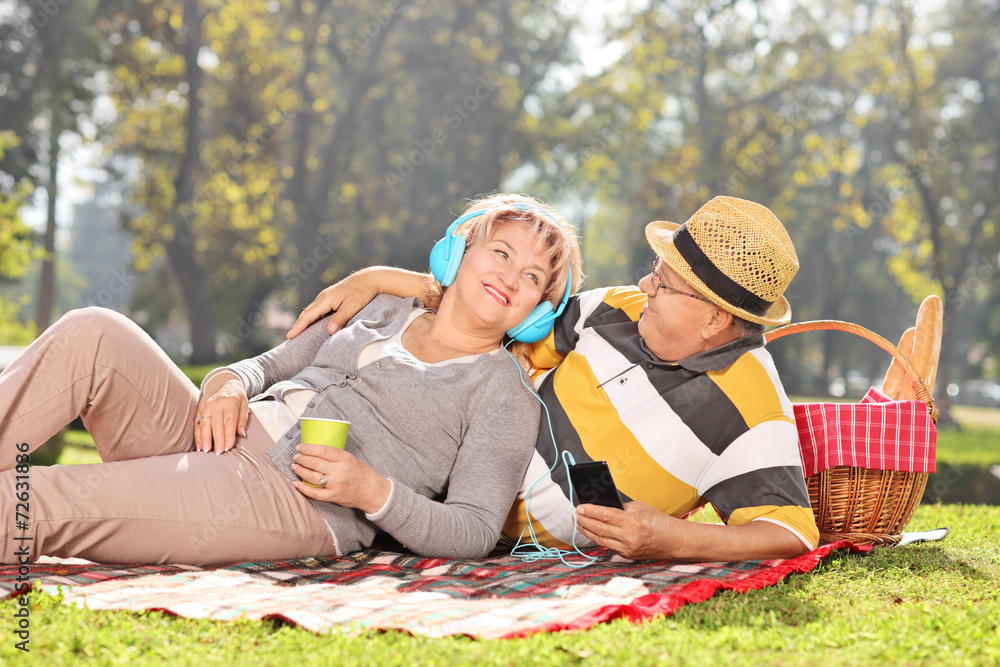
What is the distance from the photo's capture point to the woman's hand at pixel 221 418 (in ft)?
10.1

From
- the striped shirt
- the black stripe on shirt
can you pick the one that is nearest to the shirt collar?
the striped shirt

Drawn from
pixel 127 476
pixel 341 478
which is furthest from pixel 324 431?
pixel 127 476

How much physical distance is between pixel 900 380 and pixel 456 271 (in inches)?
101

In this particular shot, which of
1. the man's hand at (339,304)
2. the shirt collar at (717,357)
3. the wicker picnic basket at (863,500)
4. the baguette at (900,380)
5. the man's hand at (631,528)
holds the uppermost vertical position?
the man's hand at (339,304)

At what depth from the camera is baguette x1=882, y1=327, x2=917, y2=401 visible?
13.8 feet

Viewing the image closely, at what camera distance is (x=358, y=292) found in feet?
12.3

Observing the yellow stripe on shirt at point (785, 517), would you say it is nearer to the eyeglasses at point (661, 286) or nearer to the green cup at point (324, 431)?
the eyeglasses at point (661, 286)

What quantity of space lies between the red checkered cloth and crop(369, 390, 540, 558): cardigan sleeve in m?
1.39

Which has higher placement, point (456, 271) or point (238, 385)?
point (456, 271)

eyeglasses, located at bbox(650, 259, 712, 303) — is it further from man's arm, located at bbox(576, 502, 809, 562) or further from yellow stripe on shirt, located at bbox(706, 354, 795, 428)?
man's arm, located at bbox(576, 502, 809, 562)

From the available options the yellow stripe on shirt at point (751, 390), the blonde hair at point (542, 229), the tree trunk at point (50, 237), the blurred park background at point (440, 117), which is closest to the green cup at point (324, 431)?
the blonde hair at point (542, 229)

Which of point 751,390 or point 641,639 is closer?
point 641,639

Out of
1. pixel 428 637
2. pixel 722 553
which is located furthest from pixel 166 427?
pixel 722 553

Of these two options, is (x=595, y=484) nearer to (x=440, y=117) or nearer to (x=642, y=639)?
(x=642, y=639)
